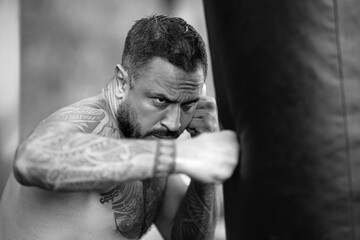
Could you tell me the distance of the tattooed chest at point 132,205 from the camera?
1721 mm

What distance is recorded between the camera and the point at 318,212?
109cm

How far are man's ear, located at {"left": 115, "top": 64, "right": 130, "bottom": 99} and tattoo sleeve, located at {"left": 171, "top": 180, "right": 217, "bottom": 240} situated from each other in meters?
0.35

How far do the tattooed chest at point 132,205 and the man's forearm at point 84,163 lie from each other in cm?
51

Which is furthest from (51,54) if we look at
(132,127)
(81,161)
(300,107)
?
(300,107)

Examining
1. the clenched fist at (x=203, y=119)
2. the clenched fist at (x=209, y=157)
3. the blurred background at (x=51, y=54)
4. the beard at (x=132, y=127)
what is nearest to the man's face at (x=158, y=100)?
the beard at (x=132, y=127)

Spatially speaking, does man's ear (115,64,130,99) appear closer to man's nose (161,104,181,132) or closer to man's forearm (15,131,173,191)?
man's nose (161,104,181,132)

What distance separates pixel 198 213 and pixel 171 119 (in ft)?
1.06

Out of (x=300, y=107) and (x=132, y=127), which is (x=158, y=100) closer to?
(x=132, y=127)

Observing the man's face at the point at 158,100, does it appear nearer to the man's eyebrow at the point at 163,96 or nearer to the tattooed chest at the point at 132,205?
the man's eyebrow at the point at 163,96

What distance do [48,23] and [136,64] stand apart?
1861 millimetres

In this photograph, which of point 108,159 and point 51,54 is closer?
point 108,159

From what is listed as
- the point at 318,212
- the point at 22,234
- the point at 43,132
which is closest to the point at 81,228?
the point at 22,234

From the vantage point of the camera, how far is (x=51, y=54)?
3.51 m

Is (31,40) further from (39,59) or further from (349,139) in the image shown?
(349,139)
